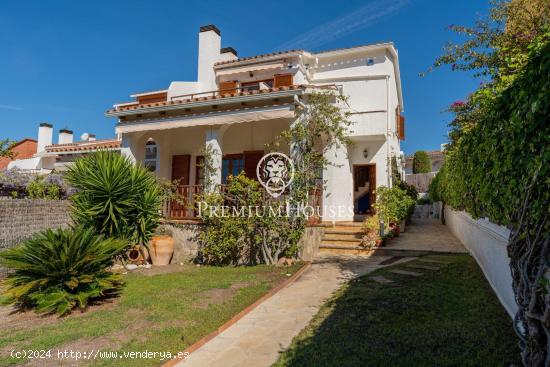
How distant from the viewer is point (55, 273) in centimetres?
756

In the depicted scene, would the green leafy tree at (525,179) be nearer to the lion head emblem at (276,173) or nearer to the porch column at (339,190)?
the lion head emblem at (276,173)

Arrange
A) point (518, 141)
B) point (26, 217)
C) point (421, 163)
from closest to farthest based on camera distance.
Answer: point (518, 141), point (26, 217), point (421, 163)

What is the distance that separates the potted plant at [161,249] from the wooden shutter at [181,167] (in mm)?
6364

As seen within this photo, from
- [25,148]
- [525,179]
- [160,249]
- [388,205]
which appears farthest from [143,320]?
[25,148]

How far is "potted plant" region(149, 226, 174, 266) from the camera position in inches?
529

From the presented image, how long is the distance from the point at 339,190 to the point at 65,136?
35.6 m

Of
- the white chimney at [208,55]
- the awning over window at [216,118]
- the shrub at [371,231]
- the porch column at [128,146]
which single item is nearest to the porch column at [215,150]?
the awning over window at [216,118]

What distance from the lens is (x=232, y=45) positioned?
2470cm

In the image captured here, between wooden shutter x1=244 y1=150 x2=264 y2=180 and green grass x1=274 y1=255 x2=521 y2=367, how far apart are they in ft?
35.4

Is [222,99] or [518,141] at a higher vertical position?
[222,99]

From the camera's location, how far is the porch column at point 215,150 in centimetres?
1436

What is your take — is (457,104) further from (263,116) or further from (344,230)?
(263,116)

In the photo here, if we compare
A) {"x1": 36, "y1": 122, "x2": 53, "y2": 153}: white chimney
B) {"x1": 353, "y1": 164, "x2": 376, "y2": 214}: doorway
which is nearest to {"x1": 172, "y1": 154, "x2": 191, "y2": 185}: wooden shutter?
{"x1": 353, "y1": 164, "x2": 376, "y2": 214}: doorway

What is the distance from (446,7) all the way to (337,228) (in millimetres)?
14063
